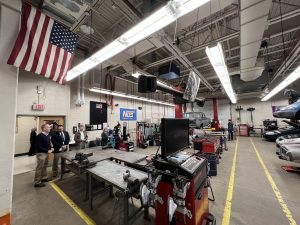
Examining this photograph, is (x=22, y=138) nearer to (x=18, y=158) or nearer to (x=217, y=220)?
(x=18, y=158)

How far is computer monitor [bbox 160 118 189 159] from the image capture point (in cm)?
184

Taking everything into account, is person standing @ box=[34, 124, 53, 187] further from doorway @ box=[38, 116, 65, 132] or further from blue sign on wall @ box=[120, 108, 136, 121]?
blue sign on wall @ box=[120, 108, 136, 121]

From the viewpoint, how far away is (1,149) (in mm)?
1679

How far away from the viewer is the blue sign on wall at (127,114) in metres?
10.4

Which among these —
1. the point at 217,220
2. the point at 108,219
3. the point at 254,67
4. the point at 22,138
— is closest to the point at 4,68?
the point at 108,219

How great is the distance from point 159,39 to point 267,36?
4361mm

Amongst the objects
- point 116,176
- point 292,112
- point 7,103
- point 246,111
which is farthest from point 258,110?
point 7,103

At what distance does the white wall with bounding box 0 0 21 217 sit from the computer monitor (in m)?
1.93

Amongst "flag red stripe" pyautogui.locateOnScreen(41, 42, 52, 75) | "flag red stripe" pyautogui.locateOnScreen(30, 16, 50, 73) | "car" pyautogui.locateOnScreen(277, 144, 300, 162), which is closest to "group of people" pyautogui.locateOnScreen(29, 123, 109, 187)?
"flag red stripe" pyautogui.locateOnScreen(41, 42, 52, 75)

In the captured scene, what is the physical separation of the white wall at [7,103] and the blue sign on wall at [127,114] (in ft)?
28.2

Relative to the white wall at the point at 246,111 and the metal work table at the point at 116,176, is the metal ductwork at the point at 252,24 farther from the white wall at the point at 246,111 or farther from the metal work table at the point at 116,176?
the white wall at the point at 246,111

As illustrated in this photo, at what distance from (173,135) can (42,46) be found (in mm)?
2475

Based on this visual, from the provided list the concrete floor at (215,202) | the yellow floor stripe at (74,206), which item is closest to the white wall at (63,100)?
the concrete floor at (215,202)

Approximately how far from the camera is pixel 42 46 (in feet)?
7.17
